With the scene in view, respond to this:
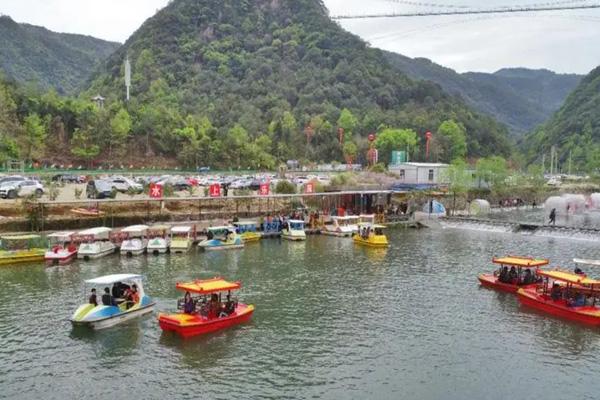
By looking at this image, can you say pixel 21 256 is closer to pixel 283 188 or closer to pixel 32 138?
pixel 283 188

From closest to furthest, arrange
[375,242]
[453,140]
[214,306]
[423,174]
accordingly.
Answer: [214,306] → [375,242] → [423,174] → [453,140]

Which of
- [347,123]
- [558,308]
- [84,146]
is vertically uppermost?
[347,123]

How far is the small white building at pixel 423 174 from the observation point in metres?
107

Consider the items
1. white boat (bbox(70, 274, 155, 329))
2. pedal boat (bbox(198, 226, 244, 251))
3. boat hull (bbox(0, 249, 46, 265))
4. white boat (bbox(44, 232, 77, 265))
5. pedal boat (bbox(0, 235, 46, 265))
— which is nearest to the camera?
white boat (bbox(70, 274, 155, 329))

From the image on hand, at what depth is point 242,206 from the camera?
76.2 metres

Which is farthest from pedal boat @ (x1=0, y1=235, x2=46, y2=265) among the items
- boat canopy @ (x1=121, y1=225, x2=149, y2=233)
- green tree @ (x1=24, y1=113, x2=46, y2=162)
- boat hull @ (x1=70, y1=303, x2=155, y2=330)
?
green tree @ (x1=24, y1=113, x2=46, y2=162)

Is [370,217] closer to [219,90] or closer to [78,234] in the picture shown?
[78,234]

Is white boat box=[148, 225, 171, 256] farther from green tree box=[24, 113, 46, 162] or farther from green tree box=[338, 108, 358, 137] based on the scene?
green tree box=[338, 108, 358, 137]

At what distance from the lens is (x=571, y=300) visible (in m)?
36.4

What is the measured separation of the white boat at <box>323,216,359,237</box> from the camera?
2783 inches

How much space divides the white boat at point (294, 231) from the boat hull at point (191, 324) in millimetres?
32924

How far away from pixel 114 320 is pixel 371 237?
35297 mm

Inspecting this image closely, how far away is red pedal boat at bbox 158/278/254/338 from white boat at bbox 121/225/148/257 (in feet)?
66.6

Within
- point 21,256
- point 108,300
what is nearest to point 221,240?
point 21,256
